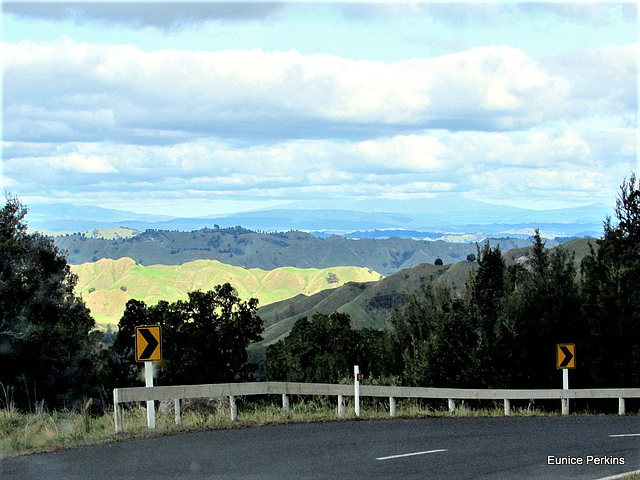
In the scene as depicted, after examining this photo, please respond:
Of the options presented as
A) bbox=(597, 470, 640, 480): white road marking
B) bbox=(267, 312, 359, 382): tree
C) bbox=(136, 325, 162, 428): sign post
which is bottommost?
bbox=(267, 312, 359, 382): tree

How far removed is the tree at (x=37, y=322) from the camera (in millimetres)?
32312

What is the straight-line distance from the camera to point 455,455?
37.7 feet

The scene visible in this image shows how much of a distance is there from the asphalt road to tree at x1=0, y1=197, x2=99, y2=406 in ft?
67.2

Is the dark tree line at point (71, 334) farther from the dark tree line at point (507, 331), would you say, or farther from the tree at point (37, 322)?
the dark tree line at point (507, 331)

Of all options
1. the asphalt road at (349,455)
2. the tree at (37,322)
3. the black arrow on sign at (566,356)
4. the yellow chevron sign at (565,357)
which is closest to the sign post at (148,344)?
the asphalt road at (349,455)

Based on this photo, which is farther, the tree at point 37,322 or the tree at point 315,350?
the tree at point 315,350

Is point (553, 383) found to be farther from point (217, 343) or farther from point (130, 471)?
point (130, 471)

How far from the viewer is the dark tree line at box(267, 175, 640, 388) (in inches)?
1583

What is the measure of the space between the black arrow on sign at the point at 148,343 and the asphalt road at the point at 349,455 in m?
1.66

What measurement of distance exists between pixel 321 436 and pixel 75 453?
3948mm

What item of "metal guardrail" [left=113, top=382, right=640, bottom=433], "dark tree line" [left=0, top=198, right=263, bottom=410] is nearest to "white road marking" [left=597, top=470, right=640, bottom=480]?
"metal guardrail" [left=113, top=382, right=640, bottom=433]

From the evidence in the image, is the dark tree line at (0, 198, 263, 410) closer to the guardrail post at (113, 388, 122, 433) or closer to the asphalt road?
the guardrail post at (113, 388, 122, 433)

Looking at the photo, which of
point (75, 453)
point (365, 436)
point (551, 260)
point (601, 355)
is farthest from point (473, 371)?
point (75, 453)

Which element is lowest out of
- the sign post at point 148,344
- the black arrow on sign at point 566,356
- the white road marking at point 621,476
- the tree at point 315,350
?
the tree at point 315,350
